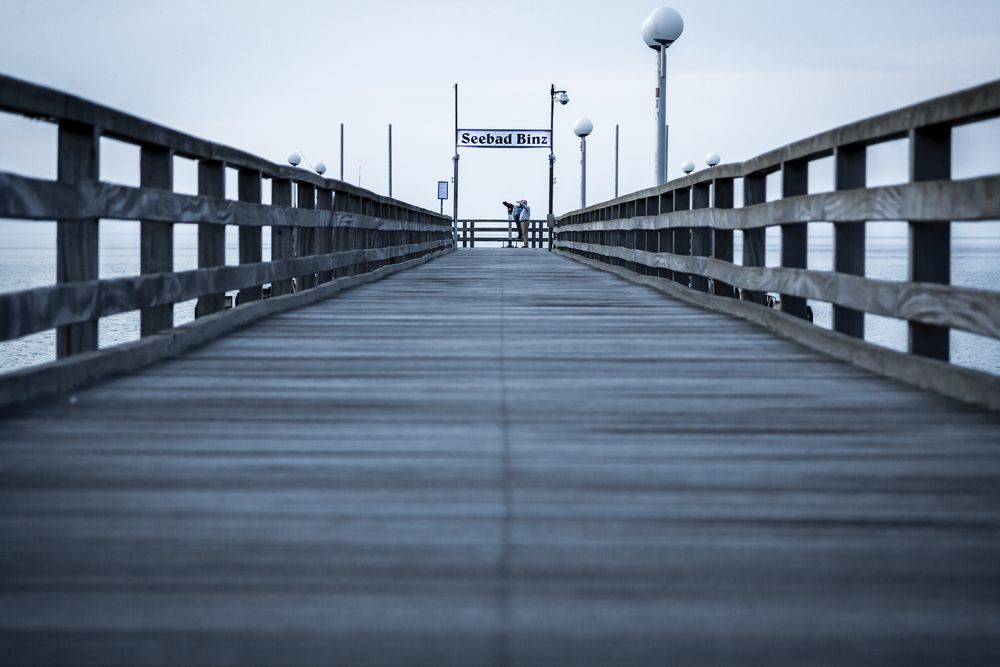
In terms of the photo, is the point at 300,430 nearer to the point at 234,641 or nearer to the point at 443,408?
the point at 443,408

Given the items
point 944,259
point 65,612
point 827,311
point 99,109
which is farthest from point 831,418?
point 827,311

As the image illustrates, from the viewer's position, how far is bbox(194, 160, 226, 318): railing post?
23.9 ft

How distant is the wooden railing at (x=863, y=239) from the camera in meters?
4.53

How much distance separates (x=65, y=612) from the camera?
7.39 ft

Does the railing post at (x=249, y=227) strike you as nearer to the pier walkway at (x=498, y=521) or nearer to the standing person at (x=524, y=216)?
the pier walkway at (x=498, y=521)

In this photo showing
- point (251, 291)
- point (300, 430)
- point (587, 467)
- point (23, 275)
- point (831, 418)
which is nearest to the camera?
point (587, 467)

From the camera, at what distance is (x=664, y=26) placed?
1886 centimetres

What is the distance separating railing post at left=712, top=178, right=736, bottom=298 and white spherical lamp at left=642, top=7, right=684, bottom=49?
1009cm

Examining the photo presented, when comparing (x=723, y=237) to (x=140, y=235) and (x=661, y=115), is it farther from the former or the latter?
(x=661, y=115)

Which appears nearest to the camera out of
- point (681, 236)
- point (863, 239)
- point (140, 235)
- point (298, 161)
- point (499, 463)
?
point (499, 463)

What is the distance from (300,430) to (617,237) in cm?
1361

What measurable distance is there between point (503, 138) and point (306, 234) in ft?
116

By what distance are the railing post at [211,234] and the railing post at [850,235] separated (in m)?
3.34

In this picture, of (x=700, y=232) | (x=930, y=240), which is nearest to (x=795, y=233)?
(x=930, y=240)
